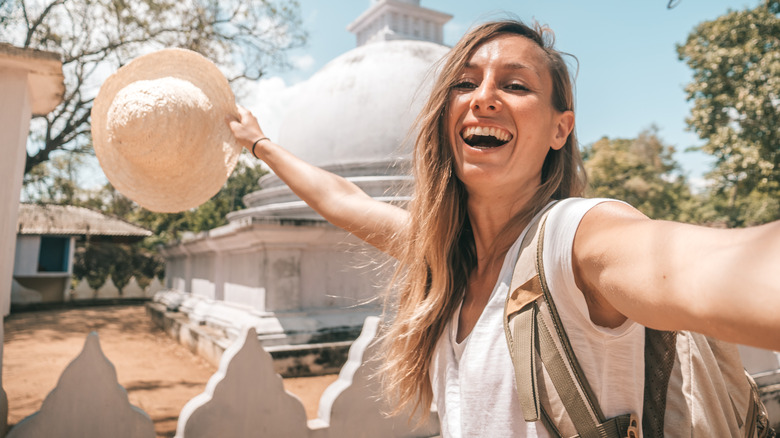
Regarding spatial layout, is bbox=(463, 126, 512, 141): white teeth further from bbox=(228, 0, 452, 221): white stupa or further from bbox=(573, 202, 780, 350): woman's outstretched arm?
bbox=(228, 0, 452, 221): white stupa

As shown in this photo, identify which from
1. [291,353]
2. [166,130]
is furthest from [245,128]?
[291,353]

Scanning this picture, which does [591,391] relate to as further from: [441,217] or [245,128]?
[245,128]

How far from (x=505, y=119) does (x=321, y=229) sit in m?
4.65

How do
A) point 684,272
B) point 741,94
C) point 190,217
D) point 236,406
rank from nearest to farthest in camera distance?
point 684,272, point 236,406, point 741,94, point 190,217

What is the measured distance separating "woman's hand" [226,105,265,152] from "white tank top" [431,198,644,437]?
1.36 metres

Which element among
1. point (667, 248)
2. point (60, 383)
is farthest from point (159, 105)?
point (667, 248)

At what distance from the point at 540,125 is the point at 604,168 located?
75.9ft

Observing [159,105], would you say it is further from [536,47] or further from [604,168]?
[604,168]

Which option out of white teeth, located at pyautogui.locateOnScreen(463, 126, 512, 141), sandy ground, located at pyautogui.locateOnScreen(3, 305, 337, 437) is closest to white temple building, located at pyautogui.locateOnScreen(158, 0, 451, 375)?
sandy ground, located at pyautogui.locateOnScreen(3, 305, 337, 437)

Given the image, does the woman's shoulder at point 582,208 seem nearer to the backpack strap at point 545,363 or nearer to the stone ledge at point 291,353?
the backpack strap at point 545,363

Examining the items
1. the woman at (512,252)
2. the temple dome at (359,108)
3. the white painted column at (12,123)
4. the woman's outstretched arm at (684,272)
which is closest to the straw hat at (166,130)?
the white painted column at (12,123)

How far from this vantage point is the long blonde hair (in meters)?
1.28

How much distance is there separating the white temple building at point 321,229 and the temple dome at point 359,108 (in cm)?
2

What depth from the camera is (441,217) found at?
4.44 ft
